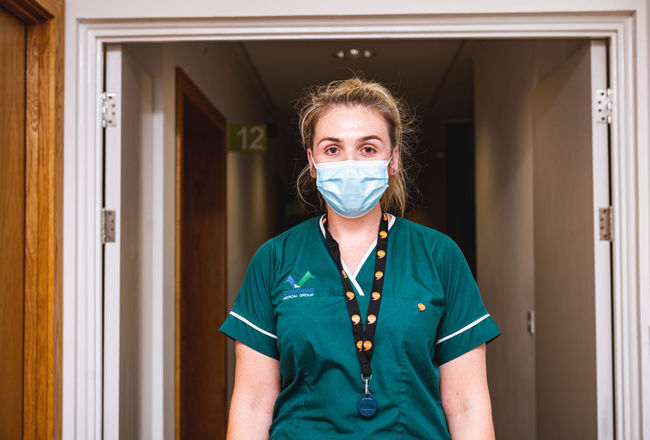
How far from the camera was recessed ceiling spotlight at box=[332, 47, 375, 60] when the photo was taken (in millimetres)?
4098

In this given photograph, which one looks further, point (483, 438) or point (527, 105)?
point (527, 105)

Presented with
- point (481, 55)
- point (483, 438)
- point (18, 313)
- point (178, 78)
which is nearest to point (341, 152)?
point (483, 438)

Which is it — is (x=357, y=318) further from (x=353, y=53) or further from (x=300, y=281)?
(x=353, y=53)

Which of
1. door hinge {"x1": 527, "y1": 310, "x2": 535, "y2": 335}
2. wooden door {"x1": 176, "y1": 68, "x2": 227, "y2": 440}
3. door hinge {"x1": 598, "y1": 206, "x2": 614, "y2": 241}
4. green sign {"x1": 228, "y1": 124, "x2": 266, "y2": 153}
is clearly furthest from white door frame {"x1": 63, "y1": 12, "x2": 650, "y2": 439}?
green sign {"x1": 228, "y1": 124, "x2": 266, "y2": 153}

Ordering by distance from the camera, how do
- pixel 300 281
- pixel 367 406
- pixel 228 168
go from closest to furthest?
pixel 367 406
pixel 300 281
pixel 228 168

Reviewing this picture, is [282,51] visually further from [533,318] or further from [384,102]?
[384,102]

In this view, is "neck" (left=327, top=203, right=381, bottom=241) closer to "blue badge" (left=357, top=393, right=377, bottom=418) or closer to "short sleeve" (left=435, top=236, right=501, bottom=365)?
"short sleeve" (left=435, top=236, right=501, bottom=365)

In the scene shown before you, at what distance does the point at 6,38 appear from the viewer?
1.58 meters

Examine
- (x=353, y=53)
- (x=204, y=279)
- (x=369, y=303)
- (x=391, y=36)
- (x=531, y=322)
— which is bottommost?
(x=531, y=322)

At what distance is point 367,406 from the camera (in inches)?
46.3

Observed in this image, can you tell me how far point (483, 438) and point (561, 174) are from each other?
3.85 feet

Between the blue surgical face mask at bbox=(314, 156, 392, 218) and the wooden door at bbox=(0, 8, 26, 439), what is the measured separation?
0.82 meters

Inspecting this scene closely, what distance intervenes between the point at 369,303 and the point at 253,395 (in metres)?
0.31

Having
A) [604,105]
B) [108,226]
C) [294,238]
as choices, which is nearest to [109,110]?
[108,226]
